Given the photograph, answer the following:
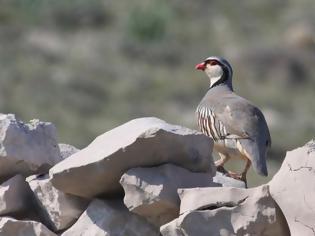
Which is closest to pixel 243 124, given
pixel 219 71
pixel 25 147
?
pixel 219 71

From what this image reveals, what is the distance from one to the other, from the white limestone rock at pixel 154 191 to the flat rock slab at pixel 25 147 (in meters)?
0.95

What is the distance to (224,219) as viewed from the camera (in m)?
6.46

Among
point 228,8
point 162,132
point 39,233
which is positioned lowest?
point 228,8

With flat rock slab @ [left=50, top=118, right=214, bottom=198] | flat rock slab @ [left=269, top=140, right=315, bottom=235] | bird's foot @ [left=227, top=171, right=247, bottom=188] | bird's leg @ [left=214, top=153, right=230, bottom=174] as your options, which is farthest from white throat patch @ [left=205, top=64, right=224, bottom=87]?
flat rock slab @ [left=269, top=140, right=315, bottom=235]

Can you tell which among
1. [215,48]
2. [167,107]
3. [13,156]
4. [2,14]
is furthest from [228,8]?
[13,156]

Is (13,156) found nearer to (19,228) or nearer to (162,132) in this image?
(19,228)

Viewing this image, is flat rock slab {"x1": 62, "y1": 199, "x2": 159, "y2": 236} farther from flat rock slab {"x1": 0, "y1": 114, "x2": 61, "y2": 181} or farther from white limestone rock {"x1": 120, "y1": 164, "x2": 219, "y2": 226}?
flat rock slab {"x1": 0, "y1": 114, "x2": 61, "y2": 181}

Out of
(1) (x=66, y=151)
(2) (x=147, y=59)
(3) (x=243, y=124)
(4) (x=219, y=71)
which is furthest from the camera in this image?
(2) (x=147, y=59)

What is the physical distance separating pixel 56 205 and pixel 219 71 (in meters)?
2.86

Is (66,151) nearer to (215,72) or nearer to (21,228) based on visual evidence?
(21,228)

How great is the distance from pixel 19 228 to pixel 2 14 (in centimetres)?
3854

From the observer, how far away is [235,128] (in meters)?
8.51

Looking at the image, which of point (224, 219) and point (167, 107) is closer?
point (224, 219)

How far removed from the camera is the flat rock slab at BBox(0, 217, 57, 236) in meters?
7.09
